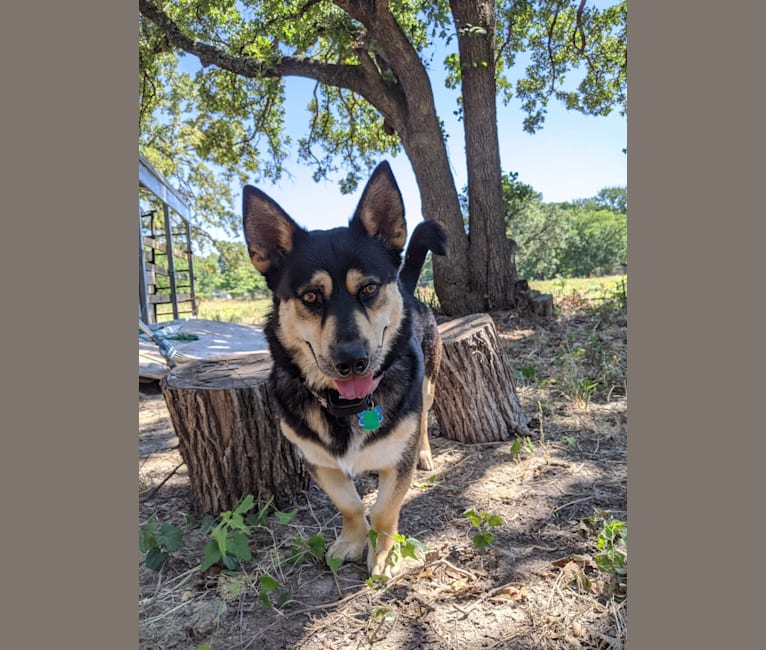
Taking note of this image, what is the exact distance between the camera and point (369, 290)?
229 centimetres

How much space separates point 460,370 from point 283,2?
7.02 metres

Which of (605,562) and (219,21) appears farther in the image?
(219,21)

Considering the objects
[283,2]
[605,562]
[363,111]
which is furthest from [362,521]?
[363,111]

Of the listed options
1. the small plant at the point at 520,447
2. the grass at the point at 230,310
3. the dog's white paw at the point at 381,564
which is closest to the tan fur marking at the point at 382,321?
the dog's white paw at the point at 381,564

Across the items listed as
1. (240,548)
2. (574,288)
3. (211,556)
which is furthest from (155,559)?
(574,288)

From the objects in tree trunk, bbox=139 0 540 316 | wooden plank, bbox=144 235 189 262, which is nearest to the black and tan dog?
tree trunk, bbox=139 0 540 316

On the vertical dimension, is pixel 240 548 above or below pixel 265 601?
above

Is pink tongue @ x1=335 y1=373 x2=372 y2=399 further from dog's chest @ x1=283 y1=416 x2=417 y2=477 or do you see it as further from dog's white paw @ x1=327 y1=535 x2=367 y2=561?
dog's white paw @ x1=327 y1=535 x2=367 y2=561

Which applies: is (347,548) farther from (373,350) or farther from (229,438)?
(373,350)

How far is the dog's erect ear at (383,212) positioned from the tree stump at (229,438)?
1219 millimetres

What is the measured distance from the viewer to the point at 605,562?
198 centimetres

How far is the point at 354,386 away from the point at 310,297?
49cm

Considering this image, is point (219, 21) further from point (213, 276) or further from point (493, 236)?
point (213, 276)

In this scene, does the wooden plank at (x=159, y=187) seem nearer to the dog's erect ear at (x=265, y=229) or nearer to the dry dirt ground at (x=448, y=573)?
the dog's erect ear at (x=265, y=229)
